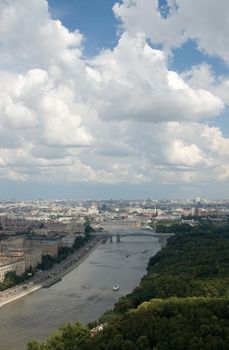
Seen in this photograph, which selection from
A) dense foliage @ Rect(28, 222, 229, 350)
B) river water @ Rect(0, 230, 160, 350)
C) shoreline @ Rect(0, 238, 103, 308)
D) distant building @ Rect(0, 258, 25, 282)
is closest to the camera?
dense foliage @ Rect(28, 222, 229, 350)

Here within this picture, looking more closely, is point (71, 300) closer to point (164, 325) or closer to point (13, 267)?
point (13, 267)

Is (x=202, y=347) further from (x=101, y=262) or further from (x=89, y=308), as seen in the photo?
(x=101, y=262)

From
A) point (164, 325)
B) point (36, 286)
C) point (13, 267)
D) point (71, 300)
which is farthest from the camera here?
point (13, 267)

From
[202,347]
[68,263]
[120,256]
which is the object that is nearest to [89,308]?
[202,347]

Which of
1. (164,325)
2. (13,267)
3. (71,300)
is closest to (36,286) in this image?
(13,267)

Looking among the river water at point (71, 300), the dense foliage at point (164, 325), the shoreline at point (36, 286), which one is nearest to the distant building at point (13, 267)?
the shoreline at point (36, 286)

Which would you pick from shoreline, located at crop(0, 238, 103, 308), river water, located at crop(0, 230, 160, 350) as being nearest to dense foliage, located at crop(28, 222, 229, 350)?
river water, located at crop(0, 230, 160, 350)

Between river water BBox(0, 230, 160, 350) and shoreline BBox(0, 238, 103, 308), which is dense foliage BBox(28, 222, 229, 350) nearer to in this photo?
river water BBox(0, 230, 160, 350)

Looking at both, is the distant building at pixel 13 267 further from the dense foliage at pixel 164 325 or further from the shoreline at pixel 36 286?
the dense foliage at pixel 164 325
